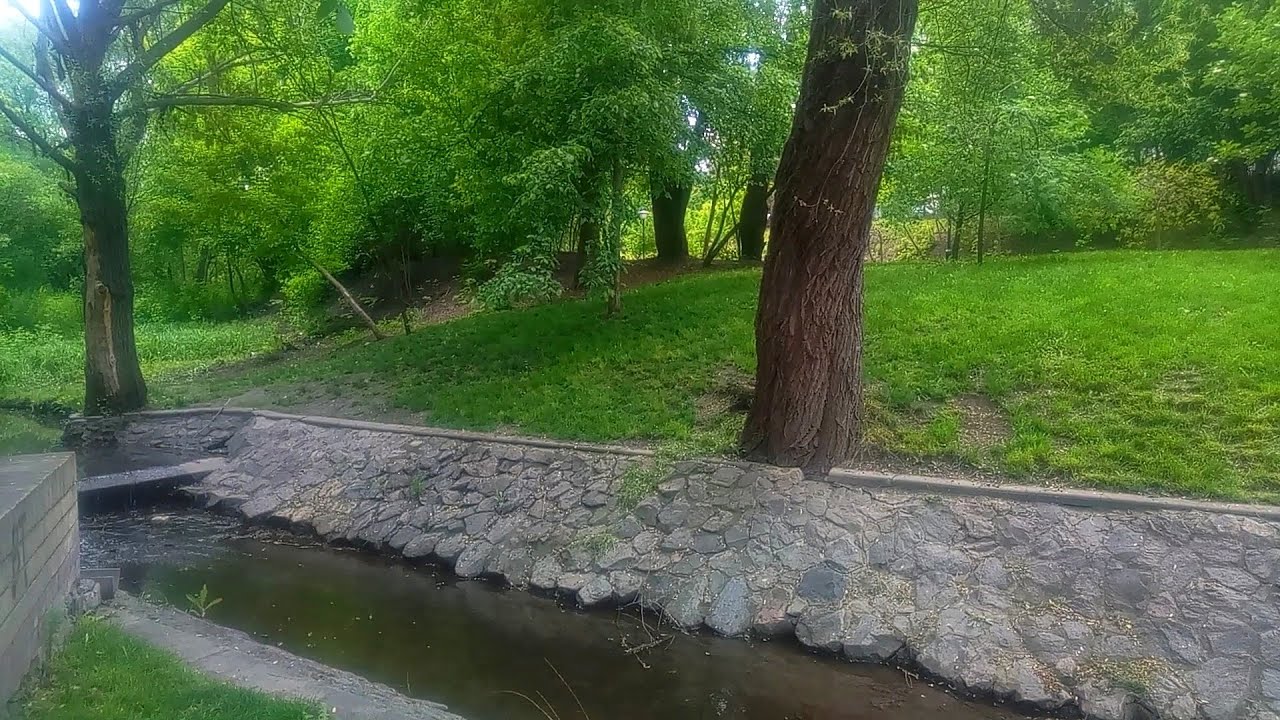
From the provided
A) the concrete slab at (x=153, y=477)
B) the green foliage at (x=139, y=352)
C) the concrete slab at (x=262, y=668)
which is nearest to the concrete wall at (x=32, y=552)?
the concrete slab at (x=262, y=668)

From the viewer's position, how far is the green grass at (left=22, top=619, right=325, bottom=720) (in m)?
3.96

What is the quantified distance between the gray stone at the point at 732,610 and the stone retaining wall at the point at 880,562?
0.04ft

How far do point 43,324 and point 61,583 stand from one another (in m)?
21.3

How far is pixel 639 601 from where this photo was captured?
7016mm

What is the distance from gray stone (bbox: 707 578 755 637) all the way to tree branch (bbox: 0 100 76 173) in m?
11.0

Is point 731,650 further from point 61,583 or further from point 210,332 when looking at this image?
→ point 210,332

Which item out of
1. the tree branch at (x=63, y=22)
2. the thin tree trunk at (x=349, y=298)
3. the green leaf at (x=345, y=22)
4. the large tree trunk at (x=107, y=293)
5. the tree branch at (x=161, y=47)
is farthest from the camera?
the thin tree trunk at (x=349, y=298)

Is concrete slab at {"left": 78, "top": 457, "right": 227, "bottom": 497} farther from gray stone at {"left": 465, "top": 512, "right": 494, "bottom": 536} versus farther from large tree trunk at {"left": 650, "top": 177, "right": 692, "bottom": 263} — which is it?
large tree trunk at {"left": 650, "top": 177, "right": 692, "bottom": 263}

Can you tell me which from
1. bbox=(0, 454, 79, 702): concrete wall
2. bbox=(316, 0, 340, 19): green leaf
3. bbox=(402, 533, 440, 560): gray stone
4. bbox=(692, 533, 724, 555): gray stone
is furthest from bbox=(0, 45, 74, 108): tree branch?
bbox=(316, 0, 340, 19): green leaf

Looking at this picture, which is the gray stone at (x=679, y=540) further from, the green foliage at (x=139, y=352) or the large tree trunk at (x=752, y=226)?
the green foliage at (x=139, y=352)

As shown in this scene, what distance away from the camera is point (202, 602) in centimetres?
695

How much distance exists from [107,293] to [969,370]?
11.9m

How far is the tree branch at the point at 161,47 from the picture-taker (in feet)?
37.7

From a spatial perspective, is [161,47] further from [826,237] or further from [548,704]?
[548,704]
